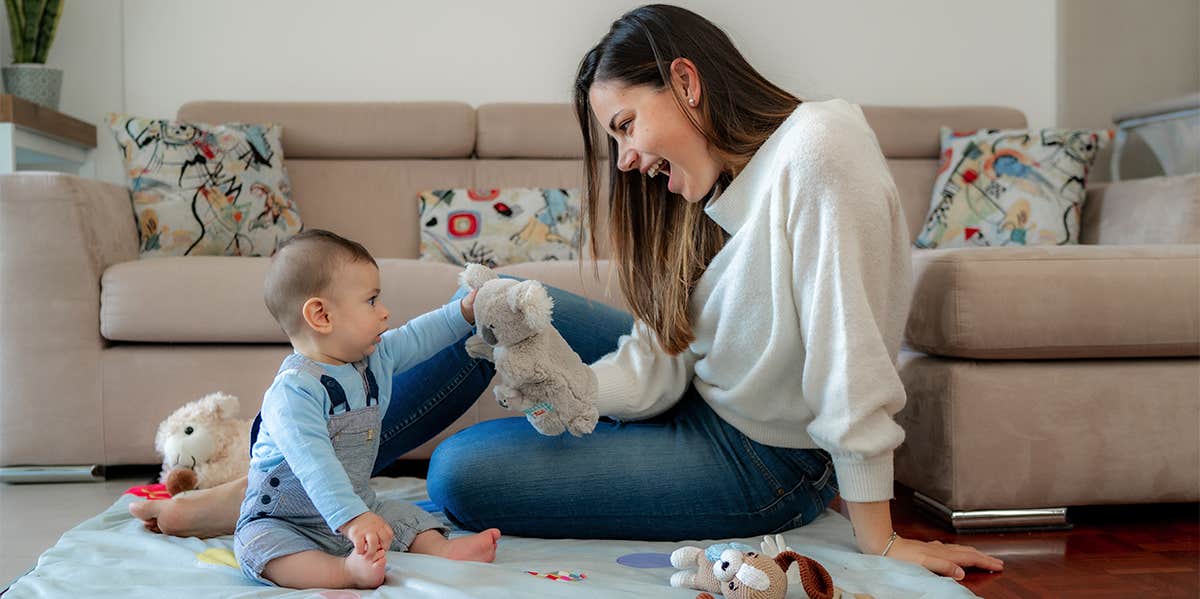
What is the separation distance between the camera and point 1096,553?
1.50 metres

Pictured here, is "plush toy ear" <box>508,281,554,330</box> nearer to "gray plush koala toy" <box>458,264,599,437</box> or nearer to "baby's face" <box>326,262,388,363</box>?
"gray plush koala toy" <box>458,264,599,437</box>

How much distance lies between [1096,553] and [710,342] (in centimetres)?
66

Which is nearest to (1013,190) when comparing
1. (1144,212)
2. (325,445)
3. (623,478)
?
(1144,212)

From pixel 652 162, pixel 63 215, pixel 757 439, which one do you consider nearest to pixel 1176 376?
pixel 757 439

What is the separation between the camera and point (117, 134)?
248 centimetres

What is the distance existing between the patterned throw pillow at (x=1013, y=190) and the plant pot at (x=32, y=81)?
2390 mm

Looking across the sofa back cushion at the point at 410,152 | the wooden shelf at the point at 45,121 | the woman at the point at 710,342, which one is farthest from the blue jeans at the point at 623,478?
the wooden shelf at the point at 45,121

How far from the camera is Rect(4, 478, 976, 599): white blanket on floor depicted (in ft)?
3.69

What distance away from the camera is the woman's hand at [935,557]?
4.08 feet

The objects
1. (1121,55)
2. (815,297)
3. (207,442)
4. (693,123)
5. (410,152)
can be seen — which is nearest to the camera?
(815,297)

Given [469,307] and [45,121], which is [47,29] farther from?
[469,307]

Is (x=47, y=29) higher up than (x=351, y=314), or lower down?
higher up

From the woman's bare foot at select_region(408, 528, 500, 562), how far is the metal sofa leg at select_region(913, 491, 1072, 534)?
2.51 feet

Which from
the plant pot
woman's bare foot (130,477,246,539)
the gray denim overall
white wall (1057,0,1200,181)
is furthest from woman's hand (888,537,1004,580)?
the plant pot
